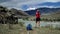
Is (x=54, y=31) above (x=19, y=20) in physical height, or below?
below

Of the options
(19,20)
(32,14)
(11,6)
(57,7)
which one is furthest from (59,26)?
(11,6)

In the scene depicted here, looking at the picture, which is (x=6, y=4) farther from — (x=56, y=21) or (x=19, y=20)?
(x=56, y=21)

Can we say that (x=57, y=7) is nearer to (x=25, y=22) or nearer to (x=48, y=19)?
(x=48, y=19)

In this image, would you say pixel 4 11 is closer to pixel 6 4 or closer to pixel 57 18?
pixel 6 4

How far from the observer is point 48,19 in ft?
6.39

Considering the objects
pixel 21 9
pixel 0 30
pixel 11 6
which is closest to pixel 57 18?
pixel 21 9

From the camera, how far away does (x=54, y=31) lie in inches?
75.7

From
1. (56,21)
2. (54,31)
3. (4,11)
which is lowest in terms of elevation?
(54,31)

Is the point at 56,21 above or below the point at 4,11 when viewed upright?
below

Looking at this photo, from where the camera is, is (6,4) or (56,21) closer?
(56,21)

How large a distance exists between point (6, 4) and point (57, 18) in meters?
0.66

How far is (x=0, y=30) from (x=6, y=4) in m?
0.33

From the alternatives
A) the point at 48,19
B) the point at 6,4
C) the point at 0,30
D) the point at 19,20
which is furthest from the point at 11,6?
the point at 48,19

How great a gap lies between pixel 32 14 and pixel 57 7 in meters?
0.31
